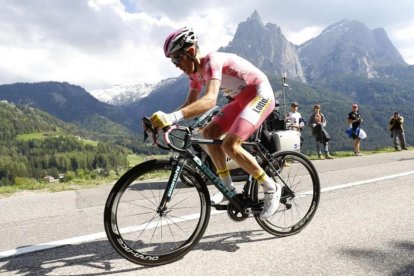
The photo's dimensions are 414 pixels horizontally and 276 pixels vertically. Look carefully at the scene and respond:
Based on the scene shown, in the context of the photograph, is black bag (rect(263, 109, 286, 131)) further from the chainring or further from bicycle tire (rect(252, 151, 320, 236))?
the chainring

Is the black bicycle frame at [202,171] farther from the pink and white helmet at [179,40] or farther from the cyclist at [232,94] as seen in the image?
the pink and white helmet at [179,40]

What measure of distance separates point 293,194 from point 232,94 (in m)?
1.54

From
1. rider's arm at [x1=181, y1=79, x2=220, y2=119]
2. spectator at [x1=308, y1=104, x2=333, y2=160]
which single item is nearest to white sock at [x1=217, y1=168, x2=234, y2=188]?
rider's arm at [x1=181, y1=79, x2=220, y2=119]

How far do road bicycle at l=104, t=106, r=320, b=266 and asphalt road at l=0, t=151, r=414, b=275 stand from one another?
0.18 meters

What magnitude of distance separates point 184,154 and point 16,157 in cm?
19889

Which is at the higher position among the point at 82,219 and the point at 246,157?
the point at 246,157

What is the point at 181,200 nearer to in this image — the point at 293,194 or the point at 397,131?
the point at 293,194

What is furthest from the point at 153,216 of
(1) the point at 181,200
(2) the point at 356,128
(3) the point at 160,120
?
(2) the point at 356,128

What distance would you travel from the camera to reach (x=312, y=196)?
16.6 feet

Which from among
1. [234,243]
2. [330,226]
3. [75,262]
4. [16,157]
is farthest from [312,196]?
[16,157]

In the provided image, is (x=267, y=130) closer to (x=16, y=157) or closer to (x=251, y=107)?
(x=251, y=107)

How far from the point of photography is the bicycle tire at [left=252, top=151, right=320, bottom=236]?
15.3 ft

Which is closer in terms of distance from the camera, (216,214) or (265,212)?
(265,212)

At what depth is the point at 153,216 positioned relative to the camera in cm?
433
